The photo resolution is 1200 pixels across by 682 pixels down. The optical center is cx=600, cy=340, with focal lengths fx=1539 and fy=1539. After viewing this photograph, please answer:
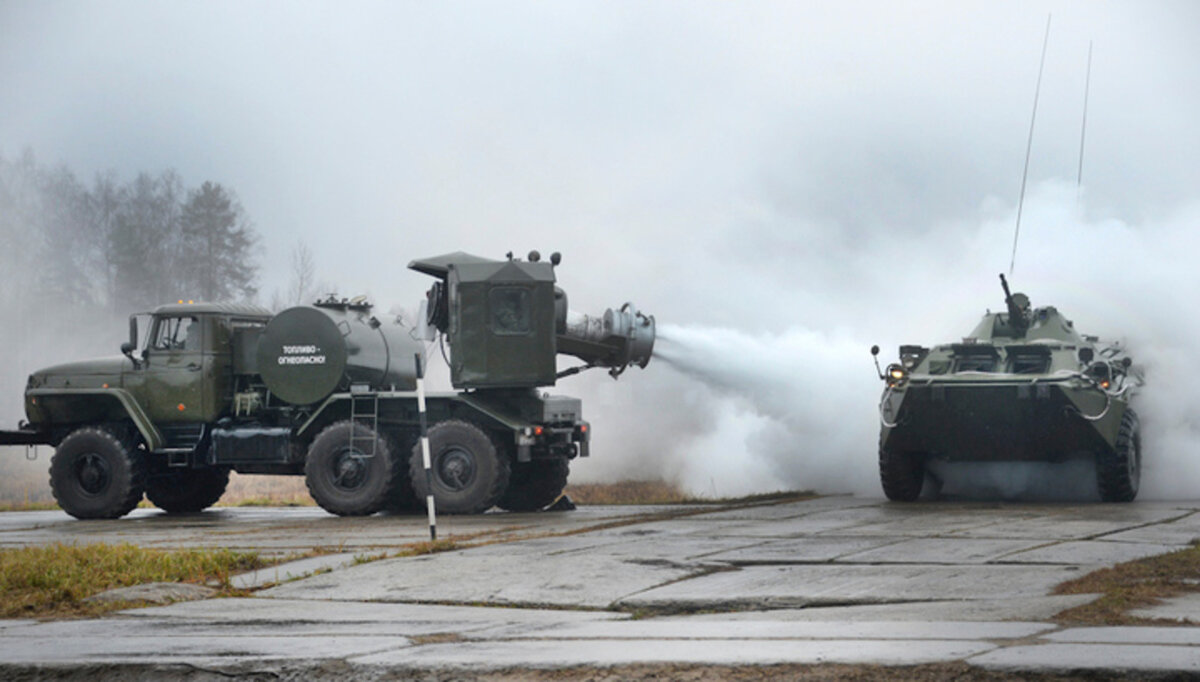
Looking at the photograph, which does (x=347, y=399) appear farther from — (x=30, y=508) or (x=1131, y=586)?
(x=1131, y=586)

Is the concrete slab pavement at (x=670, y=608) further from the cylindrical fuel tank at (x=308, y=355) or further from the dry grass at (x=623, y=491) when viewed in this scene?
the dry grass at (x=623, y=491)

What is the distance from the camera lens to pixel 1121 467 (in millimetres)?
17547

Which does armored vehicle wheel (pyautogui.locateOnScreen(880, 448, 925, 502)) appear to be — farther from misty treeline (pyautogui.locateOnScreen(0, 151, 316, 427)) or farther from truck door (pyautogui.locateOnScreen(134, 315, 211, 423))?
misty treeline (pyautogui.locateOnScreen(0, 151, 316, 427))

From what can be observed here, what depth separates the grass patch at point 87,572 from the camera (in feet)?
30.5

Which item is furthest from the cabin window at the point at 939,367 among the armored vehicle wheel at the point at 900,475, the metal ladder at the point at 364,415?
the metal ladder at the point at 364,415

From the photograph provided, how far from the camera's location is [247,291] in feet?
188

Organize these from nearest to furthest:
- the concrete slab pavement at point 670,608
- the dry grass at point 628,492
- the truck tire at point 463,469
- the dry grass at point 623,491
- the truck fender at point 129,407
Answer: the concrete slab pavement at point 670,608 < the truck tire at point 463,469 < the truck fender at point 129,407 < the dry grass at point 628,492 < the dry grass at point 623,491

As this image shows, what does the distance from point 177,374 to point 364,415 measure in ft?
9.31

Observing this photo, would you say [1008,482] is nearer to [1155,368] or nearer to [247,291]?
[1155,368]

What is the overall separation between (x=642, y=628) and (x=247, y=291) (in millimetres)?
51727

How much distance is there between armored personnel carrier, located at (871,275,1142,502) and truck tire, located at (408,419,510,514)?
15.0ft

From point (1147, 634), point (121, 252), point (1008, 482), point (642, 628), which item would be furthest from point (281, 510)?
point (121, 252)

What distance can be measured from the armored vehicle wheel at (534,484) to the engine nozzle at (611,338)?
1.46m

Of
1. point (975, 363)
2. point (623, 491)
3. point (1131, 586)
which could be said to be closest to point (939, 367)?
point (975, 363)
